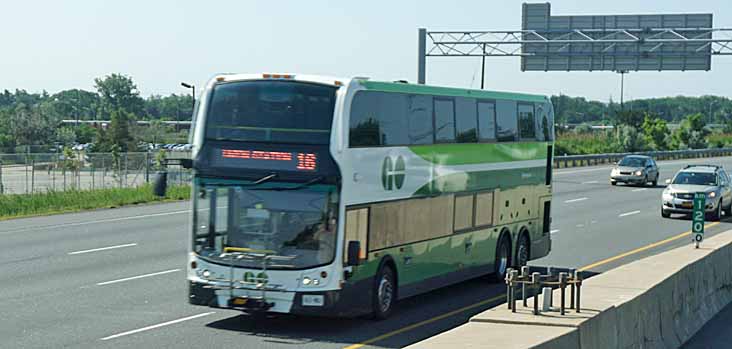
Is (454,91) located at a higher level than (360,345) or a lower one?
higher

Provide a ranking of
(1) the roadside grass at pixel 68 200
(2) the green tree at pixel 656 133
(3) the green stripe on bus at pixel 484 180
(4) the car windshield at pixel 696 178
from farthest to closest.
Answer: (2) the green tree at pixel 656 133
(4) the car windshield at pixel 696 178
(1) the roadside grass at pixel 68 200
(3) the green stripe on bus at pixel 484 180

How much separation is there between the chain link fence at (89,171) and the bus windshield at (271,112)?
96.4 feet

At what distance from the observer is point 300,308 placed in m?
13.9

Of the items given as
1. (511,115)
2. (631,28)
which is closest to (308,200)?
(511,115)

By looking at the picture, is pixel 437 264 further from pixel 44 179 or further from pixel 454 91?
pixel 44 179

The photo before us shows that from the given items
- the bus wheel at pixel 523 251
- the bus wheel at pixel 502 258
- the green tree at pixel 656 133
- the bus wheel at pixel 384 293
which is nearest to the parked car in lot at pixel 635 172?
the bus wheel at pixel 523 251

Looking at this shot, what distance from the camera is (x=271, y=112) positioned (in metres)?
14.4

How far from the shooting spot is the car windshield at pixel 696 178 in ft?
117

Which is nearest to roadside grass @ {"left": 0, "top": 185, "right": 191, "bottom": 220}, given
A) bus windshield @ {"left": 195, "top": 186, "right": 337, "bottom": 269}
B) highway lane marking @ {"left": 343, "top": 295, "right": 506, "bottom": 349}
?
highway lane marking @ {"left": 343, "top": 295, "right": 506, "bottom": 349}

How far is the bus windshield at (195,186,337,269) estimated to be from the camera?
13969 mm

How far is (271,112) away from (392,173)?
214 centimetres

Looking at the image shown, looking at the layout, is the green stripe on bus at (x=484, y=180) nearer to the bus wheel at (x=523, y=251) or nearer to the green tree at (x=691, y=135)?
the bus wheel at (x=523, y=251)

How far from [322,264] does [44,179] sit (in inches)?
1320

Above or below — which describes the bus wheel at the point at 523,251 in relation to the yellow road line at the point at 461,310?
above
